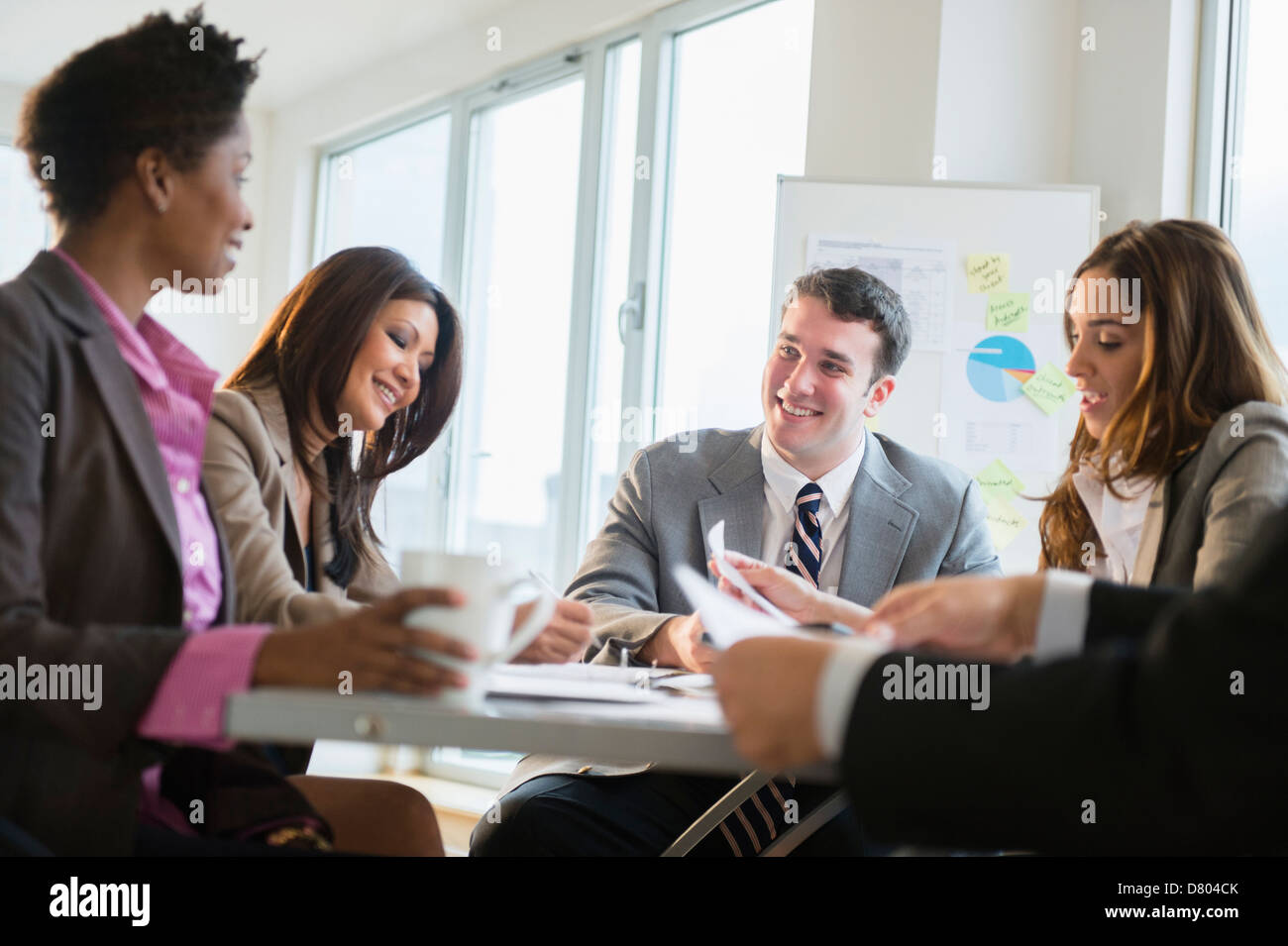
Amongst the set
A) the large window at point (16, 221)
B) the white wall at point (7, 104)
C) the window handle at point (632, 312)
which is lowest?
the window handle at point (632, 312)

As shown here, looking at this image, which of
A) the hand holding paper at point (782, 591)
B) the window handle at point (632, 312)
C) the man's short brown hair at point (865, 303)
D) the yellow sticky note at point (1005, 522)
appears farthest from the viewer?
the window handle at point (632, 312)

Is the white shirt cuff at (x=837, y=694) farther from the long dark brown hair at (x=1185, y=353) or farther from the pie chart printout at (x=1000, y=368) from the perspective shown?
the pie chart printout at (x=1000, y=368)

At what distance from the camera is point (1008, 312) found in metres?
3.52

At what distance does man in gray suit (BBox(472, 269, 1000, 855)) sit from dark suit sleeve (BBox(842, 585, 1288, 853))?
1.06 metres

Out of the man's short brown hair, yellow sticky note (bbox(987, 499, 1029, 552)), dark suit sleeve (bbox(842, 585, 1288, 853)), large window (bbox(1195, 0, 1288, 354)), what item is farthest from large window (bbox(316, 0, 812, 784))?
dark suit sleeve (bbox(842, 585, 1288, 853))

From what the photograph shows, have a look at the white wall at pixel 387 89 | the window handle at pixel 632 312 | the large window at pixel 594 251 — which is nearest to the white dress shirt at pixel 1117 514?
the large window at pixel 594 251

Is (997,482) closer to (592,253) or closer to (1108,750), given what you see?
(592,253)

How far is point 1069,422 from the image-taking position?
3502mm

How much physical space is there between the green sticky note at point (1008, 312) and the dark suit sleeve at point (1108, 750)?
2.76 m

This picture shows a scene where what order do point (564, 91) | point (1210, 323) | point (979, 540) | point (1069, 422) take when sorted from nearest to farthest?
1. point (1210, 323)
2. point (979, 540)
3. point (1069, 422)
4. point (564, 91)

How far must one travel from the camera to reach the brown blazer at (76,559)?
100 cm
